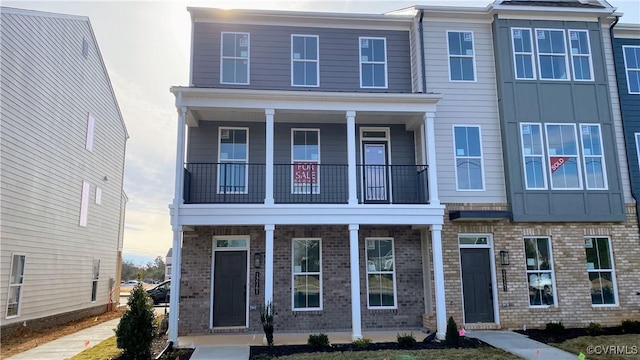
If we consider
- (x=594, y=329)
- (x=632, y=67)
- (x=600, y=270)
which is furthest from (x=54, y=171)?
(x=632, y=67)

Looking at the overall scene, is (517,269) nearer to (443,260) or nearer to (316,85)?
(443,260)

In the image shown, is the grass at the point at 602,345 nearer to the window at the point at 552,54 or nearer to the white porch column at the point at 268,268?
the white porch column at the point at 268,268

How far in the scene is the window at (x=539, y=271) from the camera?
11.0 metres

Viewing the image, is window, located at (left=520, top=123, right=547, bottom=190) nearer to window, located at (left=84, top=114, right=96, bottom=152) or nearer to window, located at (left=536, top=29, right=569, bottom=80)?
window, located at (left=536, top=29, right=569, bottom=80)

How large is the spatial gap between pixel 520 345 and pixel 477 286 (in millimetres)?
2114

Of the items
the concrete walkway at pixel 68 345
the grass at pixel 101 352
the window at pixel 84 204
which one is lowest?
the concrete walkway at pixel 68 345

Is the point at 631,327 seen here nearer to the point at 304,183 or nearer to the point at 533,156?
the point at 533,156

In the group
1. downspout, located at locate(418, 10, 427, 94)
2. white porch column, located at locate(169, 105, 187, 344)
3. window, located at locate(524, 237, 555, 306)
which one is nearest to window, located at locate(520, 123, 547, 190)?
window, located at locate(524, 237, 555, 306)

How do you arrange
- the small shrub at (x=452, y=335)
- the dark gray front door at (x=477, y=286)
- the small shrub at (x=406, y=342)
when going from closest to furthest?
the small shrub at (x=406, y=342)
the small shrub at (x=452, y=335)
the dark gray front door at (x=477, y=286)

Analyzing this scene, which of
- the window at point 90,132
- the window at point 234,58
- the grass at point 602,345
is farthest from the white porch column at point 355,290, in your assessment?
the window at point 90,132

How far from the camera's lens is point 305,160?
1161 cm

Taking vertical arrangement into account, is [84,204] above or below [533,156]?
below

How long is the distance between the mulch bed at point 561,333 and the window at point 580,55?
6715mm

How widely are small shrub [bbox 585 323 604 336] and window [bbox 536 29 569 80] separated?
6576 mm
